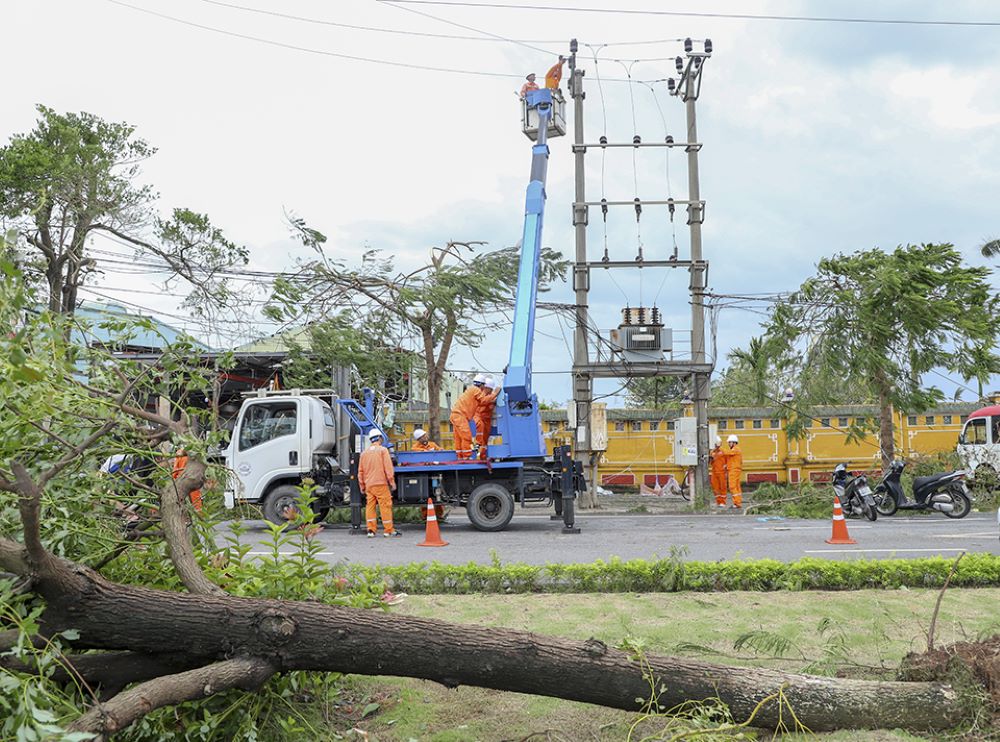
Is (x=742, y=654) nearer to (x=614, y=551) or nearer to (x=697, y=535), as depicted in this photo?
(x=614, y=551)

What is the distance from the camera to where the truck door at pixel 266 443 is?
1420 cm

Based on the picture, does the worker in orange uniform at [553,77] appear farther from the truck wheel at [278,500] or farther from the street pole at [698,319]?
the truck wheel at [278,500]

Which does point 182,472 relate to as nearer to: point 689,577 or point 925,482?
point 689,577

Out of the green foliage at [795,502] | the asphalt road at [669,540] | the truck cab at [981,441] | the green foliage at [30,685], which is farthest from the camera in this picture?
the truck cab at [981,441]

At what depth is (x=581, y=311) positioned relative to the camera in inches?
763

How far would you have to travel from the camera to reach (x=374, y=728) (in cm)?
458

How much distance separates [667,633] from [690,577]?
166cm

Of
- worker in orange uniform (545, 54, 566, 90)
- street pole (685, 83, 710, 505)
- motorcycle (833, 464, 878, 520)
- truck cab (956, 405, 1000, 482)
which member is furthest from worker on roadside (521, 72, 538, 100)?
truck cab (956, 405, 1000, 482)

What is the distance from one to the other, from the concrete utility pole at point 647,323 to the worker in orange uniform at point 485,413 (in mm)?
5720

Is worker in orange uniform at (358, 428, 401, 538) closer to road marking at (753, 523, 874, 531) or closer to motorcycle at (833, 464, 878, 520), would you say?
road marking at (753, 523, 874, 531)

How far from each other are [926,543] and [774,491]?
8.45m

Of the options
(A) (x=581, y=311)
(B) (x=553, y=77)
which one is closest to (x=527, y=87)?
(B) (x=553, y=77)

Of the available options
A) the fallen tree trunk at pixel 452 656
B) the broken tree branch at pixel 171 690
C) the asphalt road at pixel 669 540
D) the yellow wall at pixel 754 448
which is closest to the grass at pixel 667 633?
the fallen tree trunk at pixel 452 656

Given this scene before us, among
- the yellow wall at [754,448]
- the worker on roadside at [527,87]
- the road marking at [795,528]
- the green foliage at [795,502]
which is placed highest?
the worker on roadside at [527,87]
